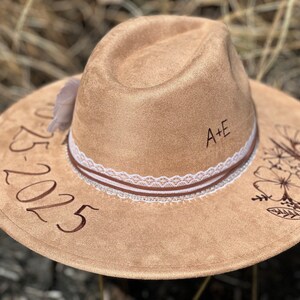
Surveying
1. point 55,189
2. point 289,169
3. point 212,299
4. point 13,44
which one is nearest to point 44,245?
point 55,189

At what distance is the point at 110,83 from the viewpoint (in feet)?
4.23

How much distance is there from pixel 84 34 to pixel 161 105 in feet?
6.02

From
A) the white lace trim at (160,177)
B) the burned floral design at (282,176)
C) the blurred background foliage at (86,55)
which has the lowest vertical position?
the blurred background foliage at (86,55)

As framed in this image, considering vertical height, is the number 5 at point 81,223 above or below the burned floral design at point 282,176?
above

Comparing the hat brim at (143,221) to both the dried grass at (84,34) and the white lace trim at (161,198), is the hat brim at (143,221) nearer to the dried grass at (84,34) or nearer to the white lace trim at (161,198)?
the white lace trim at (161,198)

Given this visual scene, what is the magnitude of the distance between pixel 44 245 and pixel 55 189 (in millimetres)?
185

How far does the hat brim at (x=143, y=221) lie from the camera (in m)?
1.23

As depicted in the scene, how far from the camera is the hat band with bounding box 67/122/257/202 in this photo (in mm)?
1344

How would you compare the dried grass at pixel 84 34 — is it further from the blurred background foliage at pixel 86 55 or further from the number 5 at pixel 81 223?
the number 5 at pixel 81 223

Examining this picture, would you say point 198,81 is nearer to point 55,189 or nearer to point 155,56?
point 155,56

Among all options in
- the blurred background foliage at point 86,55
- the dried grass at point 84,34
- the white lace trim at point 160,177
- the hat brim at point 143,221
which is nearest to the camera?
the hat brim at point 143,221

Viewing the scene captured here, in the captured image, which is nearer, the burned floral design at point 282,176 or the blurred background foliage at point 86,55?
the burned floral design at point 282,176

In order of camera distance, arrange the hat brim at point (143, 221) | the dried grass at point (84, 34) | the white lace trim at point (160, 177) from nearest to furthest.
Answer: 1. the hat brim at point (143, 221)
2. the white lace trim at point (160, 177)
3. the dried grass at point (84, 34)

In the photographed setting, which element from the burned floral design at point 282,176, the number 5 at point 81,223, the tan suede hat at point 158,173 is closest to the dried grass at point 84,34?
the burned floral design at point 282,176
